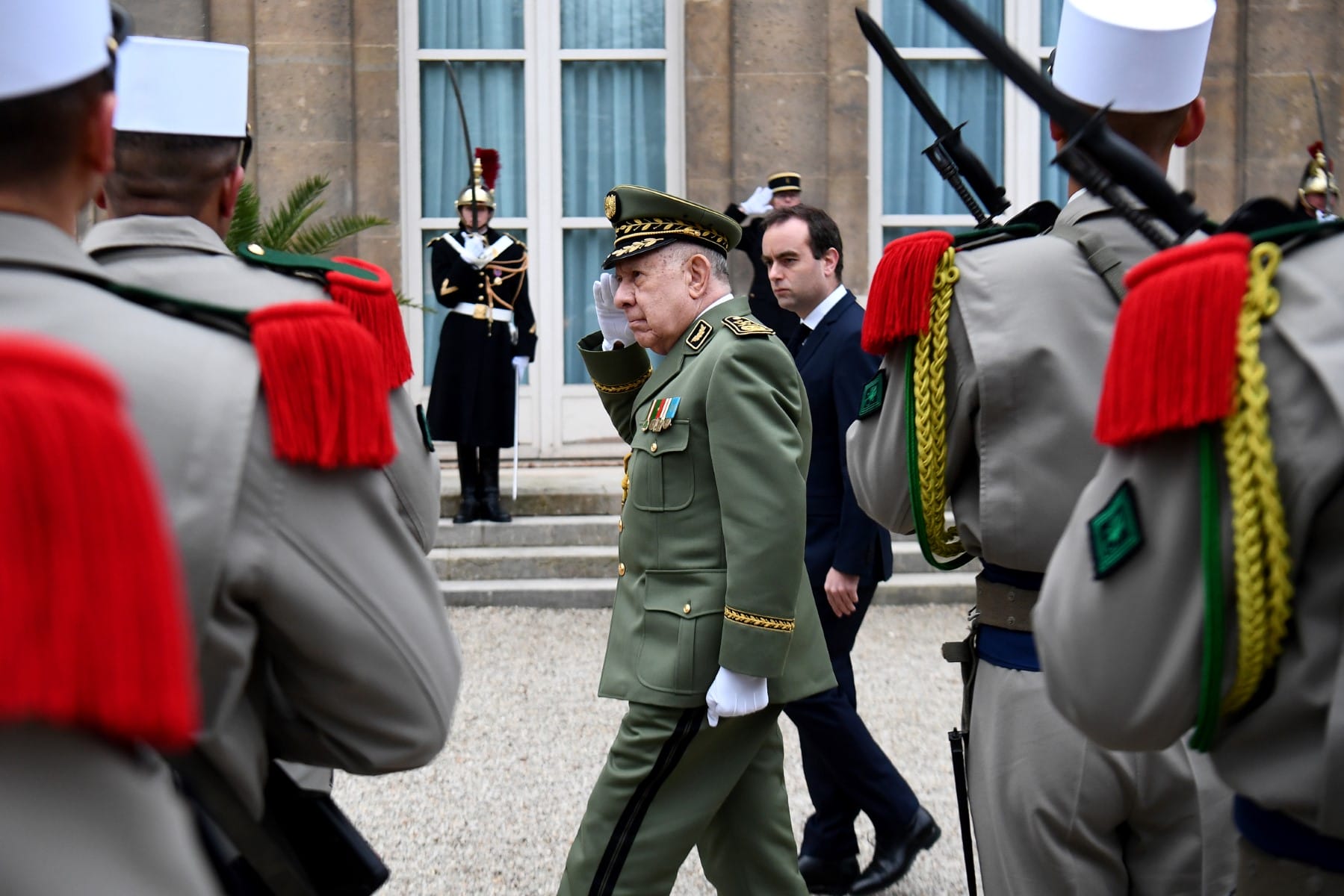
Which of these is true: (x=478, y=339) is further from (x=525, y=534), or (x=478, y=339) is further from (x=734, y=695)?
(x=734, y=695)

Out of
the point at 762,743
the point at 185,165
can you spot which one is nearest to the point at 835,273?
the point at 762,743

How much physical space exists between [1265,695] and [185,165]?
63.3 inches

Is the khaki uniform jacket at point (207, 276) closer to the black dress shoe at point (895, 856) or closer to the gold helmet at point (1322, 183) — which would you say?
the black dress shoe at point (895, 856)

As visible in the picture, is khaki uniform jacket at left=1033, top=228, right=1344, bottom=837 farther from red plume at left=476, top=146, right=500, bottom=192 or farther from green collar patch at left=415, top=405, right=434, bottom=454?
red plume at left=476, top=146, right=500, bottom=192

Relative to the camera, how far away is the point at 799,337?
4684mm

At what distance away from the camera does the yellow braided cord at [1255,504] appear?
1.42m

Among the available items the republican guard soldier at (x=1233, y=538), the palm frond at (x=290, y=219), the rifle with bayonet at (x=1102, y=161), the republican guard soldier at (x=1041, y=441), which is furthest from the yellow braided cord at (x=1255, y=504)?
the palm frond at (x=290, y=219)

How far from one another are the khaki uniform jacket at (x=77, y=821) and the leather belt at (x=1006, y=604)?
1.54 meters

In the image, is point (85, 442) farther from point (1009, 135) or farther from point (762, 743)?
point (1009, 135)

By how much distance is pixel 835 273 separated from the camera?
467cm

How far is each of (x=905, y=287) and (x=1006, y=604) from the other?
1.74ft

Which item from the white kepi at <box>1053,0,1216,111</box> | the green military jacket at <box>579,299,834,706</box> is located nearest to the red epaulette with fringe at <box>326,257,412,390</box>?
the green military jacket at <box>579,299,834,706</box>

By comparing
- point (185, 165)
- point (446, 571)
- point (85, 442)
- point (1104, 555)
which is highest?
point (185, 165)

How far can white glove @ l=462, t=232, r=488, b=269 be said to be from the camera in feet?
29.1
